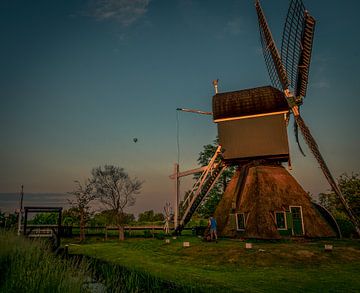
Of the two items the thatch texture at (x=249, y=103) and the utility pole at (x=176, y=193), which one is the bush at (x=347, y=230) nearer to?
the thatch texture at (x=249, y=103)

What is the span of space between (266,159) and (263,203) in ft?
14.6

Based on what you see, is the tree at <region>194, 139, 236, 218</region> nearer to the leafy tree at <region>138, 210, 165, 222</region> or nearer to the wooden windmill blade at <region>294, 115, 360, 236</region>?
the wooden windmill blade at <region>294, 115, 360, 236</region>

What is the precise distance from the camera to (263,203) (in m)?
19.4

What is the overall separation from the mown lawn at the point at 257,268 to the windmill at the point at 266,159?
177 inches

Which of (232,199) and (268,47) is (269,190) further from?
(268,47)

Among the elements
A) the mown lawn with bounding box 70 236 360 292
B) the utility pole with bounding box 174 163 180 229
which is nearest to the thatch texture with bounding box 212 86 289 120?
the utility pole with bounding box 174 163 180 229

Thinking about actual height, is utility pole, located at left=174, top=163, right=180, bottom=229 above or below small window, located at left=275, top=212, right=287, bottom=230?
above

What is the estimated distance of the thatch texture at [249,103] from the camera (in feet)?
73.6

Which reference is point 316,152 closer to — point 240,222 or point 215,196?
point 240,222

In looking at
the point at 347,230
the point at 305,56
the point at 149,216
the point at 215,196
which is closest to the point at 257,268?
the point at 305,56

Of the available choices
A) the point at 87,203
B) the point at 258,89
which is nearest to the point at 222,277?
the point at 258,89

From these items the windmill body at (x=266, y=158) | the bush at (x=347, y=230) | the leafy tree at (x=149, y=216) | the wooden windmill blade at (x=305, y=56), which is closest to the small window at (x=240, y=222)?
the windmill body at (x=266, y=158)

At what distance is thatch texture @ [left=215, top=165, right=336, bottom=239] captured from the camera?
18.7 metres

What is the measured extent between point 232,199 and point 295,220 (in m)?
4.64
